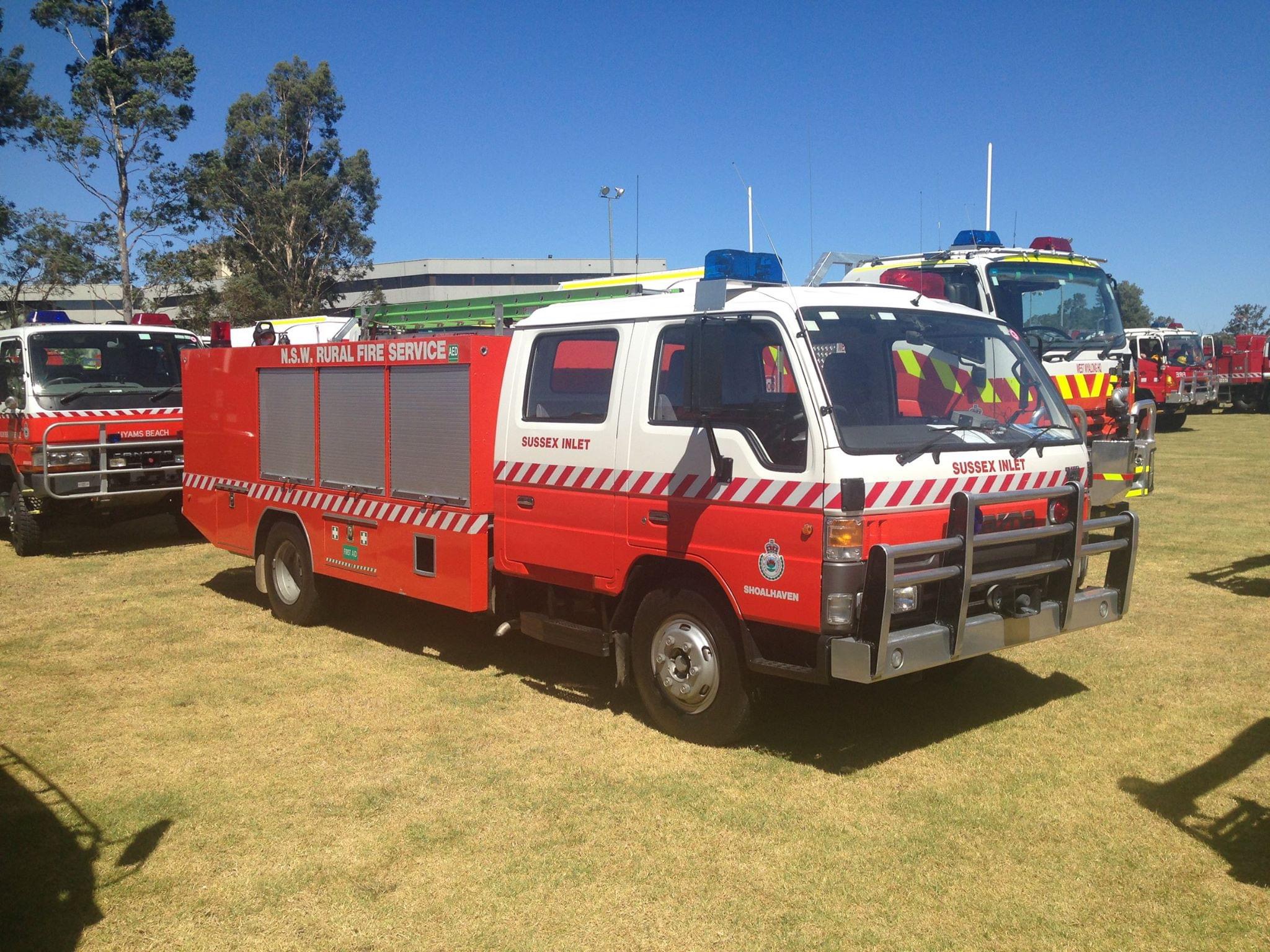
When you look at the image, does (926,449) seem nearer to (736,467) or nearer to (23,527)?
(736,467)

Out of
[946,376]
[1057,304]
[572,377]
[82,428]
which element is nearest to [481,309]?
[572,377]

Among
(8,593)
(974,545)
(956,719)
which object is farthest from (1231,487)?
(8,593)

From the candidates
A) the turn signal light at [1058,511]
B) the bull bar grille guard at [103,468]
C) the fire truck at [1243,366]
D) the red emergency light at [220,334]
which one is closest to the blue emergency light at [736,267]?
the turn signal light at [1058,511]

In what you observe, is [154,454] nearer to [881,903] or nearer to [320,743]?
[320,743]

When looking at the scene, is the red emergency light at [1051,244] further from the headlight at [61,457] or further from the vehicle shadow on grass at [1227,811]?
the headlight at [61,457]

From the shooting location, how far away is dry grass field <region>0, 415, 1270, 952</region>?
12.7ft

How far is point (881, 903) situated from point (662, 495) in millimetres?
2286

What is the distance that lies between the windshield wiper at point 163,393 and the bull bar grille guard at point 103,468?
0.93 feet

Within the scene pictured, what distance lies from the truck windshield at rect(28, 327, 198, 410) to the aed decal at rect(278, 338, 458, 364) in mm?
4553

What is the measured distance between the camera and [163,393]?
1209cm

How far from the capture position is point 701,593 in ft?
17.7

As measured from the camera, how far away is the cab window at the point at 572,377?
19.3ft

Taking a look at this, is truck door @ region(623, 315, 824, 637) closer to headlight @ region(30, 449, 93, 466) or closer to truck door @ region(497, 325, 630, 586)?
truck door @ region(497, 325, 630, 586)

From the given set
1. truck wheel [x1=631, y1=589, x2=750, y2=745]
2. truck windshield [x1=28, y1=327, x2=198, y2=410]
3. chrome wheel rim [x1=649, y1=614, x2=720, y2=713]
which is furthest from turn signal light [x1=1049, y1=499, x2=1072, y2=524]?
truck windshield [x1=28, y1=327, x2=198, y2=410]
